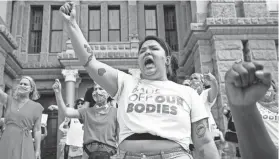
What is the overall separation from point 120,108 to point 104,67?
0.33 meters

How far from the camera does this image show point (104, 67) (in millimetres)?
2297

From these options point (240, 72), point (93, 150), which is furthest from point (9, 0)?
point (240, 72)

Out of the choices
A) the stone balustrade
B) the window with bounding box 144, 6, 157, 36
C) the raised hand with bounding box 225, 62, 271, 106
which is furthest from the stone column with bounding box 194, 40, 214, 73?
the raised hand with bounding box 225, 62, 271, 106

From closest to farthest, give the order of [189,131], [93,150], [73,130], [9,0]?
[189,131], [93,150], [73,130], [9,0]

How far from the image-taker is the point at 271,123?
365cm

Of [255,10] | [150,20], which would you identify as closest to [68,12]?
[255,10]

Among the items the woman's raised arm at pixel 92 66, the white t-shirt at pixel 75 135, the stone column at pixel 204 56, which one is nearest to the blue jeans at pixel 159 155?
the woman's raised arm at pixel 92 66

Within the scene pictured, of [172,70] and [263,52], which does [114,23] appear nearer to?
[263,52]

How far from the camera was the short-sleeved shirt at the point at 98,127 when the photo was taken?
3981 millimetres

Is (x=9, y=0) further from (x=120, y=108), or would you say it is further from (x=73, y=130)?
(x=120, y=108)

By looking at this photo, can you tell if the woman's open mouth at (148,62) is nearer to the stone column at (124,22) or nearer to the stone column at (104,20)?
the stone column at (124,22)

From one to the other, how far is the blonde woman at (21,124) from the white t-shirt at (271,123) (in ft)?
9.49

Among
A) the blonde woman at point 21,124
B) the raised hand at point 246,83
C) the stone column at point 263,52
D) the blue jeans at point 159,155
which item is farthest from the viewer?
the stone column at point 263,52

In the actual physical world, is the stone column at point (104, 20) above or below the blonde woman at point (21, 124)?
above
